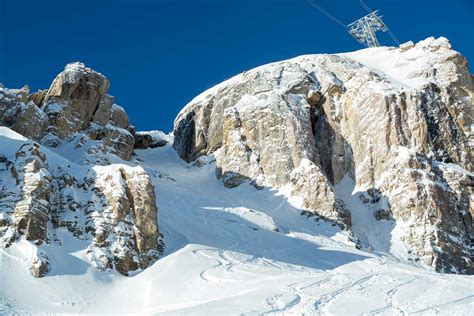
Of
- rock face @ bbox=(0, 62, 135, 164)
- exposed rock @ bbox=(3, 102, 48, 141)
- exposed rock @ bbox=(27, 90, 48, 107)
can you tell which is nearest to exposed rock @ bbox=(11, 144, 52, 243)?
exposed rock @ bbox=(3, 102, 48, 141)

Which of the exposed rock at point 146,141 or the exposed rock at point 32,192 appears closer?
the exposed rock at point 32,192

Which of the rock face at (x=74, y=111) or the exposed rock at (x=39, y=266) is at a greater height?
the rock face at (x=74, y=111)

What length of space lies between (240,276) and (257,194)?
28.4 m

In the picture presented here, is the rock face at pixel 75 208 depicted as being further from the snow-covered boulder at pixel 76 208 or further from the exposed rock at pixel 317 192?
the exposed rock at pixel 317 192

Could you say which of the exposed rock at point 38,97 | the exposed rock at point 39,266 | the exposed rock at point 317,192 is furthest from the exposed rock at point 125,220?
the exposed rock at point 38,97

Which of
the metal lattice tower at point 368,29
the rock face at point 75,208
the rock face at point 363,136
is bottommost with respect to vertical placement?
the rock face at point 75,208

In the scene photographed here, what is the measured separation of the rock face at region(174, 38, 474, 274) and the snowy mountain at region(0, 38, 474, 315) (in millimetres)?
190

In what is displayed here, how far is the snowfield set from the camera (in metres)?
27.8

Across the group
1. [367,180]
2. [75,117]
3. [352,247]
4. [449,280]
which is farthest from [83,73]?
[449,280]

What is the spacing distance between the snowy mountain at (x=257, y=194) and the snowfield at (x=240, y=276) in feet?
0.48

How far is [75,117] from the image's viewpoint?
73.2m

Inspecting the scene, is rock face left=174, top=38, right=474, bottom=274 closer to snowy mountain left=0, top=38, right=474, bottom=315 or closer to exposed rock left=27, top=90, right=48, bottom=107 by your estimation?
snowy mountain left=0, top=38, right=474, bottom=315

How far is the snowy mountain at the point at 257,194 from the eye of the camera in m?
32.8

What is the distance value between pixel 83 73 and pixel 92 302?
4730 centimetres
